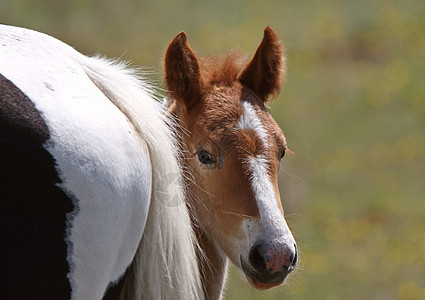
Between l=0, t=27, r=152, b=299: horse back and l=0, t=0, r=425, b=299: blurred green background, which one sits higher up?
l=0, t=27, r=152, b=299: horse back

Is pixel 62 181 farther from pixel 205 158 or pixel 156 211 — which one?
pixel 205 158

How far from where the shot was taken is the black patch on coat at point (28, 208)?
65.6 inches

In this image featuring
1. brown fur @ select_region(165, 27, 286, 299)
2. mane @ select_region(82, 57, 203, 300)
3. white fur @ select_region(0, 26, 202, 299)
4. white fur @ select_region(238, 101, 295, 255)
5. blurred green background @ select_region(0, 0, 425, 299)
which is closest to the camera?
white fur @ select_region(0, 26, 202, 299)

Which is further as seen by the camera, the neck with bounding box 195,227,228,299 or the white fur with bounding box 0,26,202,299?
the neck with bounding box 195,227,228,299

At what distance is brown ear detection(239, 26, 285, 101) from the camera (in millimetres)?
2846

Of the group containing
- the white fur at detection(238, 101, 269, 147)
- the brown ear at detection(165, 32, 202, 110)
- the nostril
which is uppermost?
the brown ear at detection(165, 32, 202, 110)

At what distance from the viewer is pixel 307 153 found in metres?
9.11

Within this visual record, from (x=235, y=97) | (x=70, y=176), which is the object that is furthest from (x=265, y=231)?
(x=70, y=176)

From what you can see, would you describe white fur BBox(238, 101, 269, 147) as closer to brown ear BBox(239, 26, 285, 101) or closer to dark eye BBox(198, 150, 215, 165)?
dark eye BBox(198, 150, 215, 165)

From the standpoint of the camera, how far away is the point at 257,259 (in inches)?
92.8

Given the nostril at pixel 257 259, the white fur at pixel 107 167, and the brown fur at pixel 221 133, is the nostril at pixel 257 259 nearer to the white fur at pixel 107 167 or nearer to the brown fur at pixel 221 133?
the brown fur at pixel 221 133

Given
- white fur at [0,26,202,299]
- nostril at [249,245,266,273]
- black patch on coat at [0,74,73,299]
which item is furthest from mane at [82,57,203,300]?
black patch on coat at [0,74,73,299]

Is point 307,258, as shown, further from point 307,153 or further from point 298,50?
point 298,50

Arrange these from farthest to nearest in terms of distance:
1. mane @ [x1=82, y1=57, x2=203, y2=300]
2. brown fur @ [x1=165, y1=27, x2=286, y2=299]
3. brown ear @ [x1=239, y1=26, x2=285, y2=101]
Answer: brown ear @ [x1=239, y1=26, x2=285, y2=101] < brown fur @ [x1=165, y1=27, x2=286, y2=299] < mane @ [x1=82, y1=57, x2=203, y2=300]
